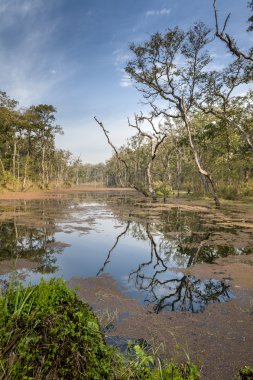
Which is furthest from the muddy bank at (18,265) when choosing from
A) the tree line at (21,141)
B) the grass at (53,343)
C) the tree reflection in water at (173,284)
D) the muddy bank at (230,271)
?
the tree line at (21,141)

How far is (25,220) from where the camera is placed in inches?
597

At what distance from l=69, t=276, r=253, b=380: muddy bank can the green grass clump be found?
1.51 metres

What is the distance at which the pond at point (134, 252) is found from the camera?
5953 mm

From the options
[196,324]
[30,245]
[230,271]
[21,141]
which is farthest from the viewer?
[21,141]

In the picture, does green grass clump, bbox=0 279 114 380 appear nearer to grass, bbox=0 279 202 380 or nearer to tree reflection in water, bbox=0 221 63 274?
grass, bbox=0 279 202 380

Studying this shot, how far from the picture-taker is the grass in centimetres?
196

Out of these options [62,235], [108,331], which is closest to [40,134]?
[62,235]

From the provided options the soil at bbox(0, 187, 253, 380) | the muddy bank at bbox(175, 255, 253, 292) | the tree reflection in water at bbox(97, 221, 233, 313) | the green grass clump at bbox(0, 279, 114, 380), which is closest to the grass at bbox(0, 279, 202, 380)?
the green grass clump at bbox(0, 279, 114, 380)

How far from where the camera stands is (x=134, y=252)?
9.41 meters

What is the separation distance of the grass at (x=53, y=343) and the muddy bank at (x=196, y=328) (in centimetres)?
135

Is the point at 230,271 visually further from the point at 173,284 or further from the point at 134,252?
the point at 134,252

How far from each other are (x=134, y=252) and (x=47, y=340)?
7.43 m

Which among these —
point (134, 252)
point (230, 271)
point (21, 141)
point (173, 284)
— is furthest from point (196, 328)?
point (21, 141)

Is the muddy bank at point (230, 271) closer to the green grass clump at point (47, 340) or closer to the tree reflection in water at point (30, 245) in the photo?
the tree reflection in water at point (30, 245)
